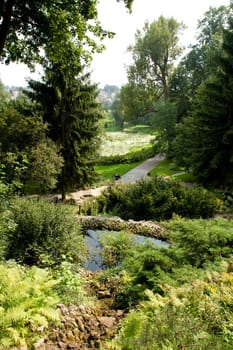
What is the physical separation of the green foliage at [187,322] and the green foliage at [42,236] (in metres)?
3.21

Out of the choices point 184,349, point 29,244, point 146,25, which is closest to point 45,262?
point 29,244

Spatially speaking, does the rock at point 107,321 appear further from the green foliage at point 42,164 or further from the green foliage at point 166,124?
the green foliage at point 166,124

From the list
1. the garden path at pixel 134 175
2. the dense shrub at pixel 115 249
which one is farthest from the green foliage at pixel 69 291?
the garden path at pixel 134 175

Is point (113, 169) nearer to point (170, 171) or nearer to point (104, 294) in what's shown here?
point (170, 171)

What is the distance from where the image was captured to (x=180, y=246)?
19.9 ft

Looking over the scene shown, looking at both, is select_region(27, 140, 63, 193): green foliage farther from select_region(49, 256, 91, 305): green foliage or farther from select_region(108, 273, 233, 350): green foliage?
select_region(108, 273, 233, 350): green foliage

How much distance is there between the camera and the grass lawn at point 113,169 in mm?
23011

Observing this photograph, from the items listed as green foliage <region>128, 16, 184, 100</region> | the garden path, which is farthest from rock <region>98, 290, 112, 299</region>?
green foliage <region>128, 16, 184, 100</region>

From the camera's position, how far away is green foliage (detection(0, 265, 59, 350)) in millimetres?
3625

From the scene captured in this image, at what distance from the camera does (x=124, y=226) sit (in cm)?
995

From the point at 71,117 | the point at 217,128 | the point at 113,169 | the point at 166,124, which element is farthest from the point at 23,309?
the point at 113,169

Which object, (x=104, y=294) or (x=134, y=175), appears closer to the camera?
(x=104, y=294)

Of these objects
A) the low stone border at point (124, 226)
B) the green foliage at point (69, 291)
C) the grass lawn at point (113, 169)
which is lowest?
the grass lawn at point (113, 169)

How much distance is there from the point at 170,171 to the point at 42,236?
16087mm
